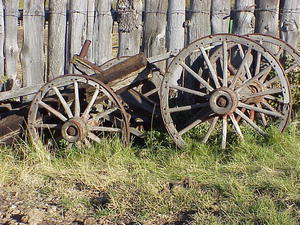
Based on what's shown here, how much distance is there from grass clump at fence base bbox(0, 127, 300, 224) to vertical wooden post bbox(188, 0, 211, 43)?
66.0 inches

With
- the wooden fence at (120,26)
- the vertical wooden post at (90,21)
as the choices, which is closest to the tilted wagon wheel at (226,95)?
the wooden fence at (120,26)

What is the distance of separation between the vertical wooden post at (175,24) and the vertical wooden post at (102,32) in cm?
87

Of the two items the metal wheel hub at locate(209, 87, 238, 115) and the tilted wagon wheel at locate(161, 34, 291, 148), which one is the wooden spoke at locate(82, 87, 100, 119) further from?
the metal wheel hub at locate(209, 87, 238, 115)

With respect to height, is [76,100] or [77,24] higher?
[77,24]

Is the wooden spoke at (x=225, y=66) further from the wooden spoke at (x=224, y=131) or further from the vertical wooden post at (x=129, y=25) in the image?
the vertical wooden post at (x=129, y=25)

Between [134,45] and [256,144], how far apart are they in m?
2.39

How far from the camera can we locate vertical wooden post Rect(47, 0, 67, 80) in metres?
7.22

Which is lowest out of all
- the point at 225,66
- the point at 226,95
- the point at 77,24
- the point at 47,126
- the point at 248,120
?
the point at 47,126

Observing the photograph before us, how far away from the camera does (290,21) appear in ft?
22.2

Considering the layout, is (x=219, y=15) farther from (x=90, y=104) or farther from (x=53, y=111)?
(x=53, y=111)

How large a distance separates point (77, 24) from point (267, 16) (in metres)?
2.59

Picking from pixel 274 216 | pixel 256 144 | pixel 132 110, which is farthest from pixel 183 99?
pixel 274 216

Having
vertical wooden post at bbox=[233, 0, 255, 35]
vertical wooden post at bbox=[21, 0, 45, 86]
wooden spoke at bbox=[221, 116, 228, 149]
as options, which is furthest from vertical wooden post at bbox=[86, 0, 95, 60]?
wooden spoke at bbox=[221, 116, 228, 149]

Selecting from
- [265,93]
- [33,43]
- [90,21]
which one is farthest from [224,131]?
[33,43]
